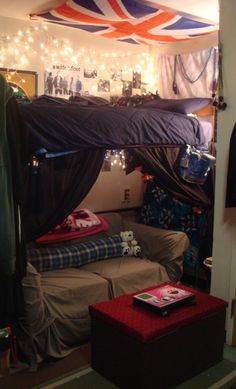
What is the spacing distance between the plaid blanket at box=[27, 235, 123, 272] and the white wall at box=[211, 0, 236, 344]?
1.21 metres

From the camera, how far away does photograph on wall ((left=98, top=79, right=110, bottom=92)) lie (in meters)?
4.38

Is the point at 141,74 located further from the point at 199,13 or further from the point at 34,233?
the point at 34,233

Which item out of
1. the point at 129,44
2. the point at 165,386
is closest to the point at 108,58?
the point at 129,44

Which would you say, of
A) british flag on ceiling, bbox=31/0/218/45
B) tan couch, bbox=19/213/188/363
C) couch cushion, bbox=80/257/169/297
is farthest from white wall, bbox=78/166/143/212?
british flag on ceiling, bbox=31/0/218/45

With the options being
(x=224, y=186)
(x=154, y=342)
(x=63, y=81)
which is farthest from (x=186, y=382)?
(x=63, y=81)

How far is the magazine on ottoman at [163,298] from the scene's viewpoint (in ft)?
8.21

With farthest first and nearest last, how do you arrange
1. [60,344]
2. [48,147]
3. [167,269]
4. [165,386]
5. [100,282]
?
[167,269]
[100,282]
[60,344]
[48,147]
[165,386]

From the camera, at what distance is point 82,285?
3189 mm

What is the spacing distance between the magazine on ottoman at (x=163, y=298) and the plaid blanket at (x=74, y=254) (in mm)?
1054

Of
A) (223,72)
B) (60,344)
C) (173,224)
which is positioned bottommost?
(60,344)

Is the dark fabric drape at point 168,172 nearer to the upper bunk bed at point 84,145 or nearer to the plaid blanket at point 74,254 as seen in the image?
the upper bunk bed at point 84,145

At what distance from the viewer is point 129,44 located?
458 centimetres

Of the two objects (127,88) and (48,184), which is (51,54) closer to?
(127,88)

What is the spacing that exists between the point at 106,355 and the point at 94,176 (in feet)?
4.75
